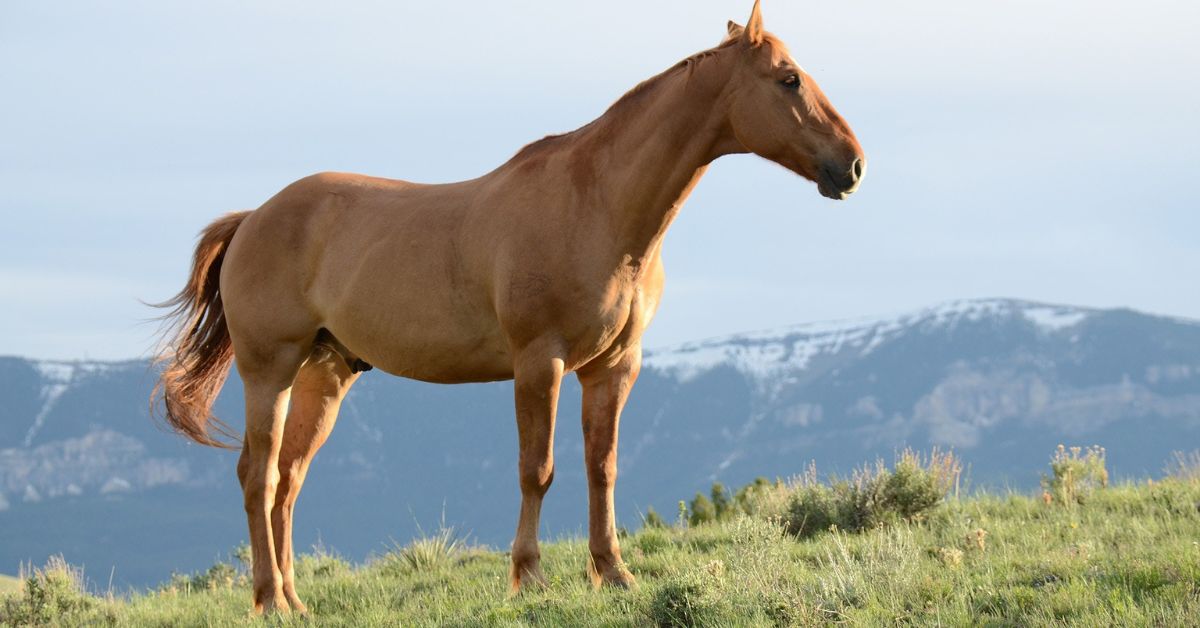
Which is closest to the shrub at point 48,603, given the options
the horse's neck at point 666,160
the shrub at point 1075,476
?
the horse's neck at point 666,160

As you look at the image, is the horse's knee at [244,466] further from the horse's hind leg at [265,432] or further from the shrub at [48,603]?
the shrub at [48,603]

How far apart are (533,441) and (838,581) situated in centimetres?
172

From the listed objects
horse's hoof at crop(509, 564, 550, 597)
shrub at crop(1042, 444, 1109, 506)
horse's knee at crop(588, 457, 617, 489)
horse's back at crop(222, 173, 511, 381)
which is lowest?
horse's hoof at crop(509, 564, 550, 597)

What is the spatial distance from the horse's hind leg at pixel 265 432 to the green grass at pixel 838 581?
44 centimetres

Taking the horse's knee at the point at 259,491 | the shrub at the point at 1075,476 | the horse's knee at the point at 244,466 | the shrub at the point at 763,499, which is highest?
the horse's knee at the point at 244,466

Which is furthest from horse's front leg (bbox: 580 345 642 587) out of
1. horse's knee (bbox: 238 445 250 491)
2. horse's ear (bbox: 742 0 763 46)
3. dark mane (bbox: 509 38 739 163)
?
horse's knee (bbox: 238 445 250 491)

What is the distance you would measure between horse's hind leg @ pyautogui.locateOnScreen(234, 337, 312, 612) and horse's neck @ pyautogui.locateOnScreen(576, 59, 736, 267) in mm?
2414

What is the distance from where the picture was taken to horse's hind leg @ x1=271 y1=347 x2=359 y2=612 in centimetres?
882

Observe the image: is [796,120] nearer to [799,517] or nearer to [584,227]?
[584,227]

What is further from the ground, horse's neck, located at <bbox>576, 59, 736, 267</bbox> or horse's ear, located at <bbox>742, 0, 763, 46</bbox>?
horse's ear, located at <bbox>742, 0, 763, 46</bbox>

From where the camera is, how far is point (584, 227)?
723 centimetres

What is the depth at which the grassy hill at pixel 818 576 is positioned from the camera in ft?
20.2

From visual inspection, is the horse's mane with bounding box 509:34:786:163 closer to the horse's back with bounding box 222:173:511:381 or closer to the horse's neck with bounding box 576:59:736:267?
the horse's neck with bounding box 576:59:736:267

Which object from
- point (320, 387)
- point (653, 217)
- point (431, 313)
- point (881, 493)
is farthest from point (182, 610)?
point (881, 493)
